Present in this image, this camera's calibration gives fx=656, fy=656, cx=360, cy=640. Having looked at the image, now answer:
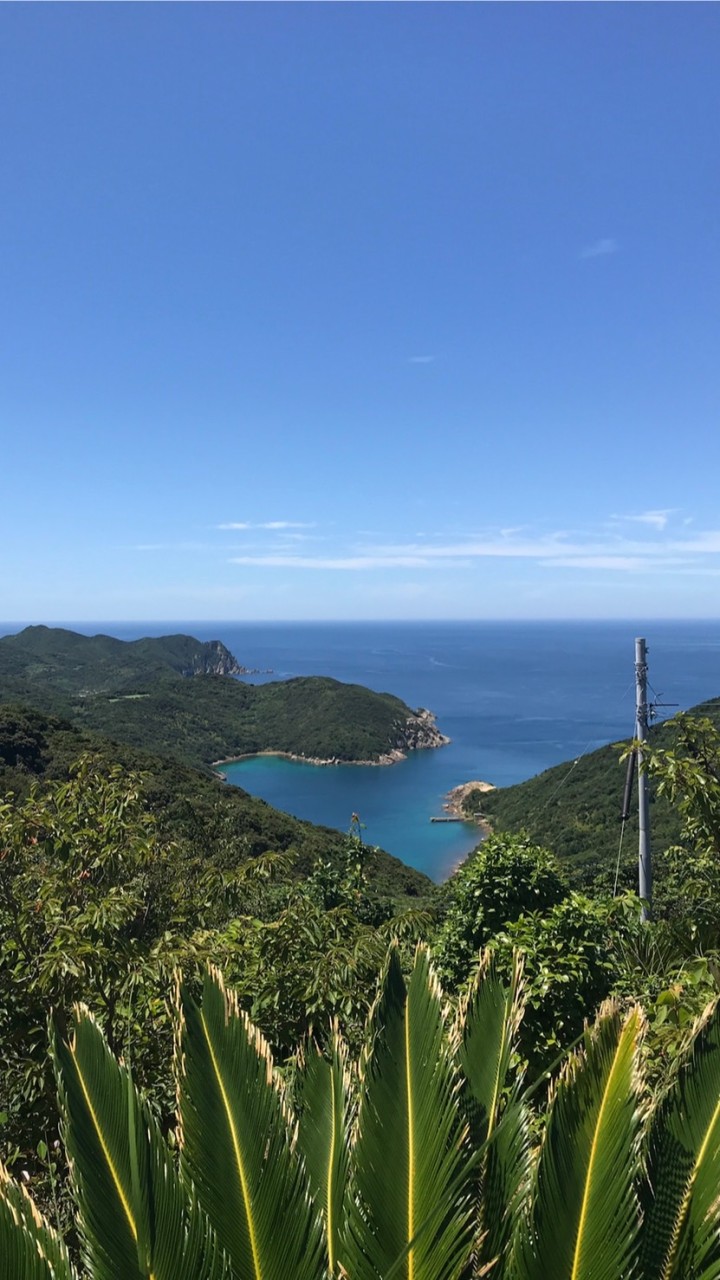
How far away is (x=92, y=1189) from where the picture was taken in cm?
166

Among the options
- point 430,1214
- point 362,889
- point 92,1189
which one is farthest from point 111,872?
point 430,1214

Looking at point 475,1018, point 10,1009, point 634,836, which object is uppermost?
point 475,1018

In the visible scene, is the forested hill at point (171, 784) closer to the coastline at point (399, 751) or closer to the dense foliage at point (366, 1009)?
the dense foliage at point (366, 1009)

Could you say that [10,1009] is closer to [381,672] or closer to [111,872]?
[111,872]

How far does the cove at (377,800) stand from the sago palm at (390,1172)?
4812 cm

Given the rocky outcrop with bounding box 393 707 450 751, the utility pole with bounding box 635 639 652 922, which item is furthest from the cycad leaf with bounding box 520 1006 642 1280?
the rocky outcrop with bounding box 393 707 450 751

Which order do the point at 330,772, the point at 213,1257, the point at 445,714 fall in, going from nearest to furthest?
the point at 213,1257, the point at 330,772, the point at 445,714

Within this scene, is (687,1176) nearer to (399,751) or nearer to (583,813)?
(583,813)

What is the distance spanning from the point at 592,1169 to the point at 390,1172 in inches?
20.2

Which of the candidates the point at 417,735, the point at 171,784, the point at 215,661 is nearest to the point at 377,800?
the point at 417,735

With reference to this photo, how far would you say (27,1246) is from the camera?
1471 mm

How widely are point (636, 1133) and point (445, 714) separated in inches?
4672

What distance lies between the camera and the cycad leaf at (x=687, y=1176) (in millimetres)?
1522

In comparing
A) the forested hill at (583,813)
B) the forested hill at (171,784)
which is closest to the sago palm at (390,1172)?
the forested hill at (583,813)
